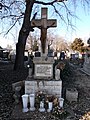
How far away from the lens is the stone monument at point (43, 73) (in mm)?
8273

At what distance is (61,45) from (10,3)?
67298mm

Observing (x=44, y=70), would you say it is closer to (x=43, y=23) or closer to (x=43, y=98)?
(x=43, y=98)

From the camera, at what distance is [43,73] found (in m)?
8.59

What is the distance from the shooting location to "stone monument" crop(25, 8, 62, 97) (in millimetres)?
8273

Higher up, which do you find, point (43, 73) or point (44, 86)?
point (43, 73)

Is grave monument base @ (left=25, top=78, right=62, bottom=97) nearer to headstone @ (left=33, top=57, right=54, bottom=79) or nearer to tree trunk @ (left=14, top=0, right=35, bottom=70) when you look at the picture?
headstone @ (left=33, top=57, right=54, bottom=79)

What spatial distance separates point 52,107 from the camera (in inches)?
289

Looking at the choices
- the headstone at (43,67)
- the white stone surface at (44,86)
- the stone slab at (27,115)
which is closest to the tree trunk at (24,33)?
the headstone at (43,67)

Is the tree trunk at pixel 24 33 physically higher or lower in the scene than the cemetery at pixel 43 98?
higher

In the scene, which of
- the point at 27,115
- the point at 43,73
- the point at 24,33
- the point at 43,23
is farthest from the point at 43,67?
the point at 24,33

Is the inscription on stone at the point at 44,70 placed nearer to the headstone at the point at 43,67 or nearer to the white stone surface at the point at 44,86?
the headstone at the point at 43,67

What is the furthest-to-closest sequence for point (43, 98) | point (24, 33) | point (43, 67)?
point (24, 33) < point (43, 67) < point (43, 98)

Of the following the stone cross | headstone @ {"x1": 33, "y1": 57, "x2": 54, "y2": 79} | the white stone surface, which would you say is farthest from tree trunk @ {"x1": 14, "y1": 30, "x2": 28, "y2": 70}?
the white stone surface

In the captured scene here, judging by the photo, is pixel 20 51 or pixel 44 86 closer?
pixel 44 86
